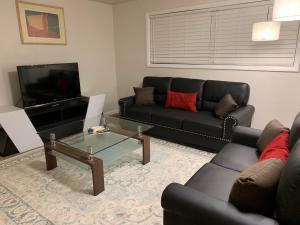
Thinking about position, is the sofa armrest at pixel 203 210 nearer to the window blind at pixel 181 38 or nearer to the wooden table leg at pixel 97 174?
the wooden table leg at pixel 97 174

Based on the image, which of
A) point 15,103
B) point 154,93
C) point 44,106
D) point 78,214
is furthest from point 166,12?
point 78,214

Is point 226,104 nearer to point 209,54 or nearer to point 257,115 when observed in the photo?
point 257,115

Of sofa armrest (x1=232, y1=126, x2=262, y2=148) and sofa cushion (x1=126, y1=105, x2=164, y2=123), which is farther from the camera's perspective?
sofa cushion (x1=126, y1=105, x2=164, y2=123)

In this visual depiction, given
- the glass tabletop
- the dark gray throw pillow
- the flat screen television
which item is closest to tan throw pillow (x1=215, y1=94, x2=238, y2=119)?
the glass tabletop

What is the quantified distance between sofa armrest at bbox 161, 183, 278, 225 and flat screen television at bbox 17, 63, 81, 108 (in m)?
3.02

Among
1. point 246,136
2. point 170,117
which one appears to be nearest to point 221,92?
point 170,117

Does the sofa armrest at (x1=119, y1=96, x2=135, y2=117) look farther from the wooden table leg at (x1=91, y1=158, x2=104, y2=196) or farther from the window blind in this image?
the wooden table leg at (x1=91, y1=158, x2=104, y2=196)

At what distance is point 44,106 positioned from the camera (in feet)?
12.1

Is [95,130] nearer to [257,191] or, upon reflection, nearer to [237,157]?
[237,157]

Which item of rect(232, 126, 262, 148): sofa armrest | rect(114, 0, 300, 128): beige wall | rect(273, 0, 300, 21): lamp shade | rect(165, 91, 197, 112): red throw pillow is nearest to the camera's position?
rect(273, 0, 300, 21): lamp shade

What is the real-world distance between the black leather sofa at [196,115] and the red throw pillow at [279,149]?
99 cm

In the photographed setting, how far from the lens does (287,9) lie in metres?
1.79

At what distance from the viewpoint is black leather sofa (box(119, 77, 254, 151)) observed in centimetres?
301

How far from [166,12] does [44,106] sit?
279 centimetres
